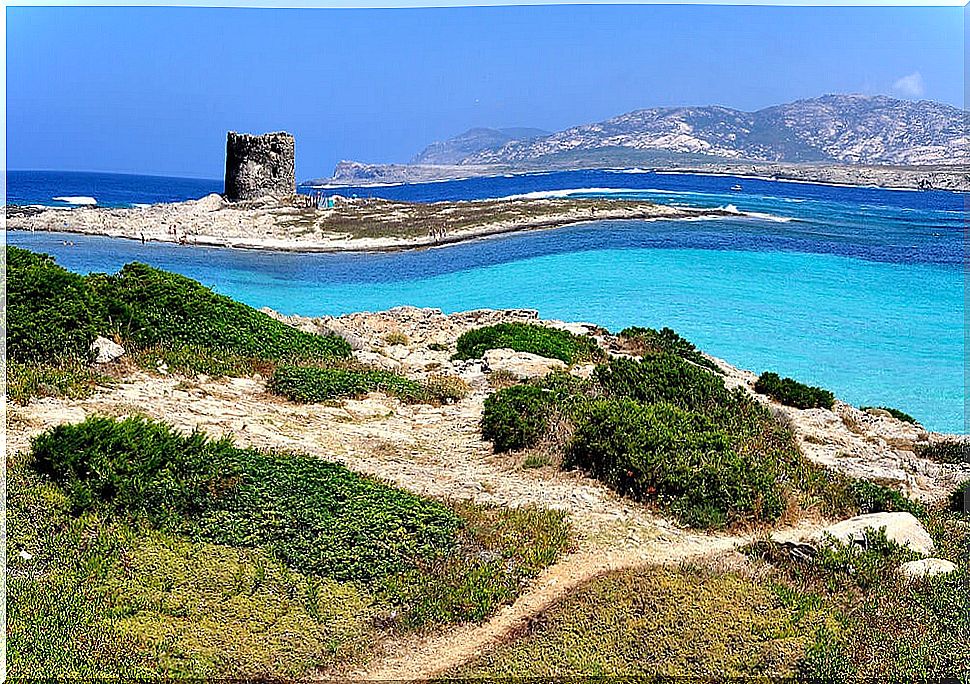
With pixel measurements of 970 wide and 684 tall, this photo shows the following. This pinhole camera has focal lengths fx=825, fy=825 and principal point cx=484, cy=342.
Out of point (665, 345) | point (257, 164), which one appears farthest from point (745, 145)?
point (665, 345)

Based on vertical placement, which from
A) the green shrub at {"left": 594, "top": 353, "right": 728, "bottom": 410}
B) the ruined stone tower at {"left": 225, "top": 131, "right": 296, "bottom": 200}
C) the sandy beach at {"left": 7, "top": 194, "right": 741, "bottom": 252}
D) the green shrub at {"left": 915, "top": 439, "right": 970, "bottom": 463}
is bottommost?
the green shrub at {"left": 915, "top": 439, "right": 970, "bottom": 463}

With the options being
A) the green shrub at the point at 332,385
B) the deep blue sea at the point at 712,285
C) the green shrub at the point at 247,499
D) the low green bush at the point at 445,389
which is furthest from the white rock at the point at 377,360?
the deep blue sea at the point at 712,285

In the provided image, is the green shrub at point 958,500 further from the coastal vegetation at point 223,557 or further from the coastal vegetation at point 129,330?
the coastal vegetation at point 129,330

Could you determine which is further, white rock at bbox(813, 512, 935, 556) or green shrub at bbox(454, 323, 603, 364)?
green shrub at bbox(454, 323, 603, 364)

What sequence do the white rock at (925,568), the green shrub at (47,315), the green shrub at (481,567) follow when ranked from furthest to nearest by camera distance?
1. the green shrub at (47,315)
2. the white rock at (925,568)
3. the green shrub at (481,567)

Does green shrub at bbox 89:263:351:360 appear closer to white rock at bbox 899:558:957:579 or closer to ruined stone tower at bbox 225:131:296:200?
white rock at bbox 899:558:957:579

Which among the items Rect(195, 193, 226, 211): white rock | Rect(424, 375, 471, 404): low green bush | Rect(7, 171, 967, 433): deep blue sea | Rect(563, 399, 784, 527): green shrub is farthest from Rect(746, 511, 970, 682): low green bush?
Rect(195, 193, 226, 211): white rock

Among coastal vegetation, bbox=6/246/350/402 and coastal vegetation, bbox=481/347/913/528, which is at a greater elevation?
coastal vegetation, bbox=6/246/350/402
